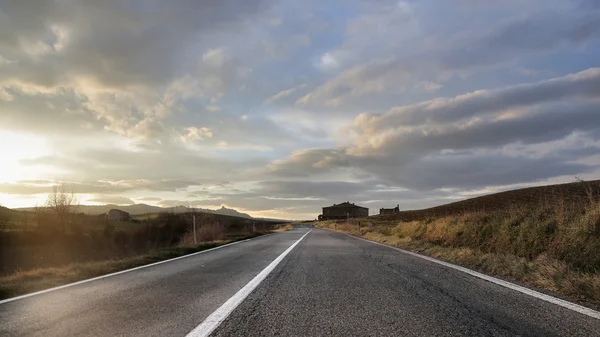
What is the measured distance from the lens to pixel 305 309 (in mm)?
4227

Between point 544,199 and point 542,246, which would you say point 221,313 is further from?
point 544,199

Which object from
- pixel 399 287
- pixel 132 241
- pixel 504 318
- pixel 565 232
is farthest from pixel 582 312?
pixel 132 241

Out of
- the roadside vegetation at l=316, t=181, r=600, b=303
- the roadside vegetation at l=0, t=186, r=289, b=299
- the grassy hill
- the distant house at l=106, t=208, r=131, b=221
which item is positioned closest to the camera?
the roadside vegetation at l=316, t=181, r=600, b=303

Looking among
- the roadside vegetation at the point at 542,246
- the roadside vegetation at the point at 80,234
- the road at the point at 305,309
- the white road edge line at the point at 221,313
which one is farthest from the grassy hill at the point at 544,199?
the roadside vegetation at the point at 80,234

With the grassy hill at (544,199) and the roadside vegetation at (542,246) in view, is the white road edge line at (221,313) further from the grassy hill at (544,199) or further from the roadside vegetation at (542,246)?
the grassy hill at (544,199)

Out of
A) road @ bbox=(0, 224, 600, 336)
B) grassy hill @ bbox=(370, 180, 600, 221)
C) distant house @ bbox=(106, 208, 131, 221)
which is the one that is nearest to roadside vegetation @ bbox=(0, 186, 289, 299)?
grassy hill @ bbox=(370, 180, 600, 221)

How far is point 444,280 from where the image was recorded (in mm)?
6238

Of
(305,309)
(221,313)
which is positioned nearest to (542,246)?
(305,309)

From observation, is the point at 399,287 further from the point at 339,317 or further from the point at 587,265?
the point at 587,265

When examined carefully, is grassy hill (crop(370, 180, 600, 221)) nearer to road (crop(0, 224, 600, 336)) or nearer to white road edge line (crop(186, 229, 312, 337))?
road (crop(0, 224, 600, 336))

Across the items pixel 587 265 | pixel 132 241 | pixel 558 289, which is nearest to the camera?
pixel 558 289

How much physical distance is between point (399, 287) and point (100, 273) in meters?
7.11

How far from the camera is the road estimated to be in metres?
3.42

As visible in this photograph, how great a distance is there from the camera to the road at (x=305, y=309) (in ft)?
11.2
